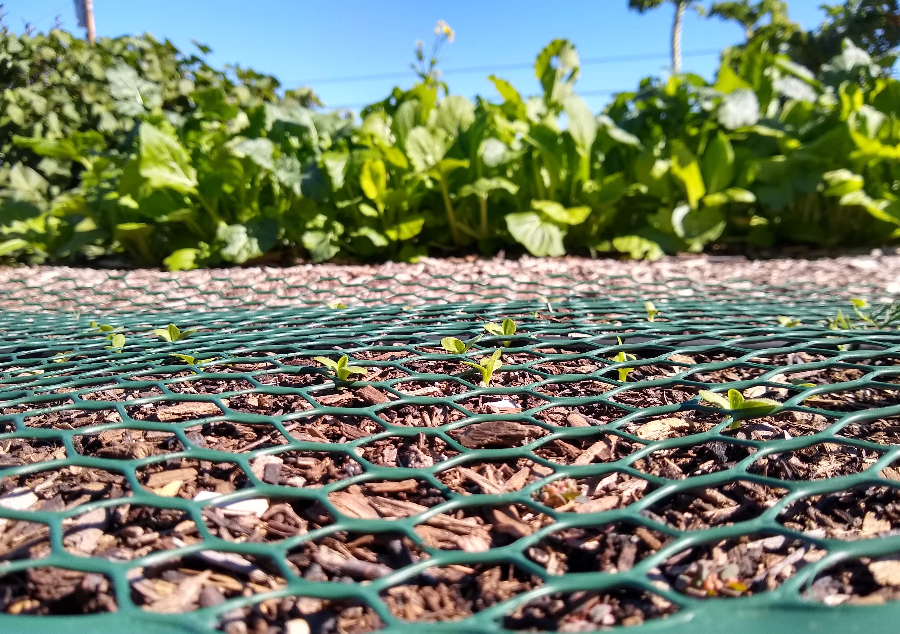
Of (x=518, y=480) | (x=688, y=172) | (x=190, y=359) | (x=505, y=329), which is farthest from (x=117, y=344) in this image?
(x=688, y=172)

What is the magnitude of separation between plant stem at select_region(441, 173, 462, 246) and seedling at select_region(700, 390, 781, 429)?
7.41ft

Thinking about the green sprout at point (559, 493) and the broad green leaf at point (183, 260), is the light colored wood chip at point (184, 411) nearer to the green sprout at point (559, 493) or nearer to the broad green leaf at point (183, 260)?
the green sprout at point (559, 493)

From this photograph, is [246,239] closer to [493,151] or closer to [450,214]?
[450,214]

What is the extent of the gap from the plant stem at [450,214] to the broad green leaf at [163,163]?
1271mm

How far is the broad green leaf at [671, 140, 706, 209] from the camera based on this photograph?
2988 mm

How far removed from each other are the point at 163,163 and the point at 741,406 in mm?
2926

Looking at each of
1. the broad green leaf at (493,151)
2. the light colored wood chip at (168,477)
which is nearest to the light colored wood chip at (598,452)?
the light colored wood chip at (168,477)

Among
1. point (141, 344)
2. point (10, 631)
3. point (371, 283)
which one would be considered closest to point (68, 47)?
point (371, 283)

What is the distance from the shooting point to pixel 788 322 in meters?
1.40

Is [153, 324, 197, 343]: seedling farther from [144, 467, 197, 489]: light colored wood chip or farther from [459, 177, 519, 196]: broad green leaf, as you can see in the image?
[459, 177, 519, 196]: broad green leaf

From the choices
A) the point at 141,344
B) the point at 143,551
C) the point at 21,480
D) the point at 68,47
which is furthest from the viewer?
the point at 68,47

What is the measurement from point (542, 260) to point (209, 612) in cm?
261

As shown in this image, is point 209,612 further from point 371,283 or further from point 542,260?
point 542,260

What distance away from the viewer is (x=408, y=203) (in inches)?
119
